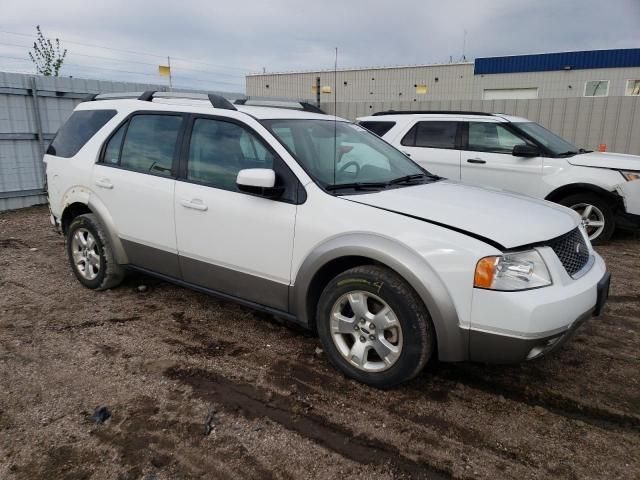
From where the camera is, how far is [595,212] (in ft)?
22.3

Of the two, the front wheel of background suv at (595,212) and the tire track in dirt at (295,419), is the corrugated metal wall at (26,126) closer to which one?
the tire track in dirt at (295,419)

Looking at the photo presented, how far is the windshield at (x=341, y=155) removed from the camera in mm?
3441

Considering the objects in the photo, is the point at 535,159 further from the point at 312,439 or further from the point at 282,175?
the point at 312,439

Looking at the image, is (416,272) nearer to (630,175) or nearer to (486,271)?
(486,271)

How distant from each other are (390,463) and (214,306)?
98.1 inches

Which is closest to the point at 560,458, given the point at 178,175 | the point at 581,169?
the point at 178,175

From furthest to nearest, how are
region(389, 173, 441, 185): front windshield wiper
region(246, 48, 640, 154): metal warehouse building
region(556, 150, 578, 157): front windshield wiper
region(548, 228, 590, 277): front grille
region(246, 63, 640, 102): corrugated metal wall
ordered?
region(246, 63, 640, 102): corrugated metal wall, region(246, 48, 640, 154): metal warehouse building, region(556, 150, 578, 157): front windshield wiper, region(389, 173, 441, 185): front windshield wiper, region(548, 228, 590, 277): front grille

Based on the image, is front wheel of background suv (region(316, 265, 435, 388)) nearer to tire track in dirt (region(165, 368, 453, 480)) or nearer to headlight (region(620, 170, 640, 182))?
tire track in dirt (region(165, 368, 453, 480))

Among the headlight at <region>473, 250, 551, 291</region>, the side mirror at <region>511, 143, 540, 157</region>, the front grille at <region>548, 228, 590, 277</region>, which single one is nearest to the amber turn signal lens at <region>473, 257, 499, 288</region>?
the headlight at <region>473, 250, 551, 291</region>

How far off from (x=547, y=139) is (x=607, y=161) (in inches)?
33.4

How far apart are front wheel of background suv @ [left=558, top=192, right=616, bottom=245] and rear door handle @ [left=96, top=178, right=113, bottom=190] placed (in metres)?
5.64

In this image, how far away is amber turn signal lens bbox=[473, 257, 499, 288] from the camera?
2617 millimetres

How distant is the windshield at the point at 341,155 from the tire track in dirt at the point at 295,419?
4.67ft

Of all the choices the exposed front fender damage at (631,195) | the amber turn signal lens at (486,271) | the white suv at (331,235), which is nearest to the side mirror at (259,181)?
the white suv at (331,235)
